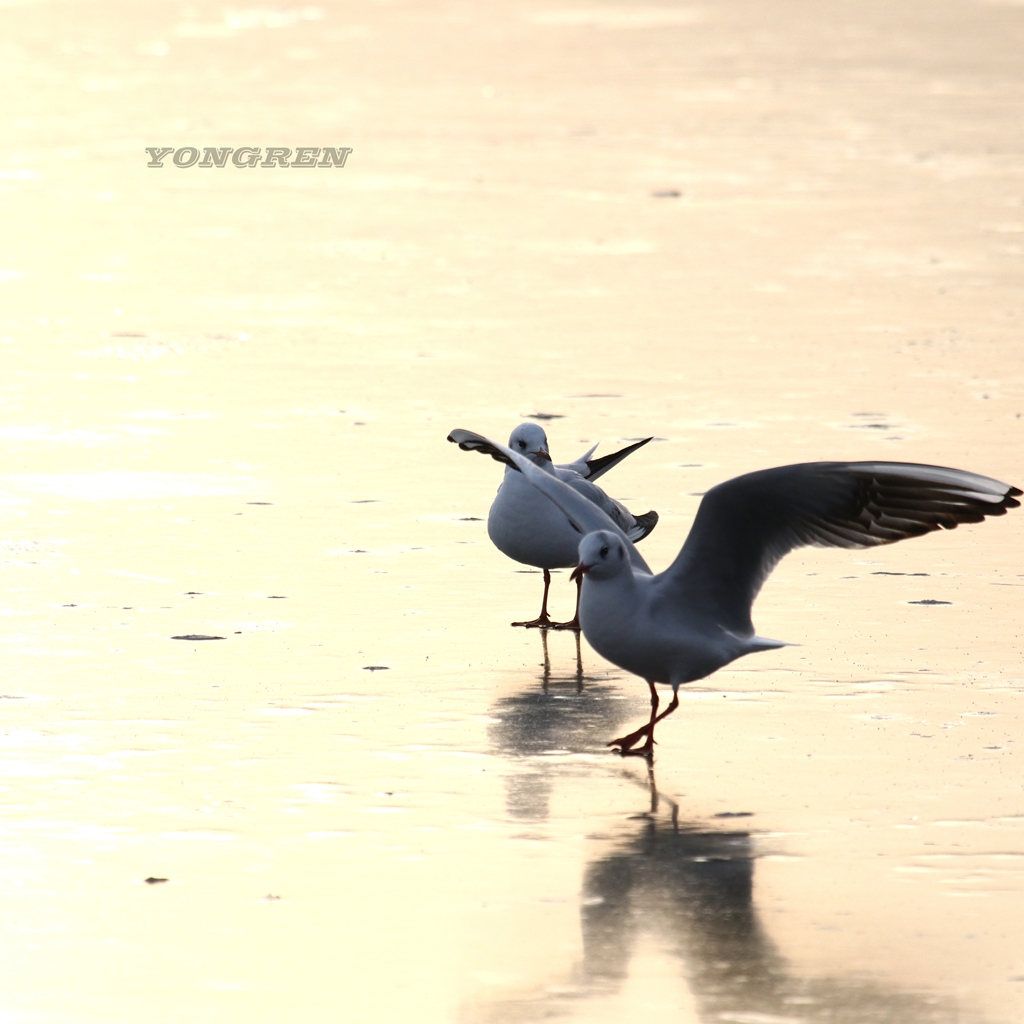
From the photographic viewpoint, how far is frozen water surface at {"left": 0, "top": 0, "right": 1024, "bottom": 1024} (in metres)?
5.26

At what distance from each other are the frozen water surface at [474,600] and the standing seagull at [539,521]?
0.25 m

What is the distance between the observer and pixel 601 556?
6.75 m

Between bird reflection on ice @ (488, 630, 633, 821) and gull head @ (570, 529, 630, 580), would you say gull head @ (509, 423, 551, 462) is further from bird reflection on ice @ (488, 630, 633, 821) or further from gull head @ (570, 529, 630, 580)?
gull head @ (570, 529, 630, 580)

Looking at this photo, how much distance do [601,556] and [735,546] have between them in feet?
1.48

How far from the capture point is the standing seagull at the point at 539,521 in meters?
8.35

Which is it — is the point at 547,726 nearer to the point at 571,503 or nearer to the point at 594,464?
the point at 571,503

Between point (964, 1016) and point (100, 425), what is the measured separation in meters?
7.60

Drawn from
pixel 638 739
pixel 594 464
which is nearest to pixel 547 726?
pixel 638 739

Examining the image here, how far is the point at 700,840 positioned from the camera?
235 inches

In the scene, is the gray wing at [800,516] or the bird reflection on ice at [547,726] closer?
the bird reflection on ice at [547,726]
